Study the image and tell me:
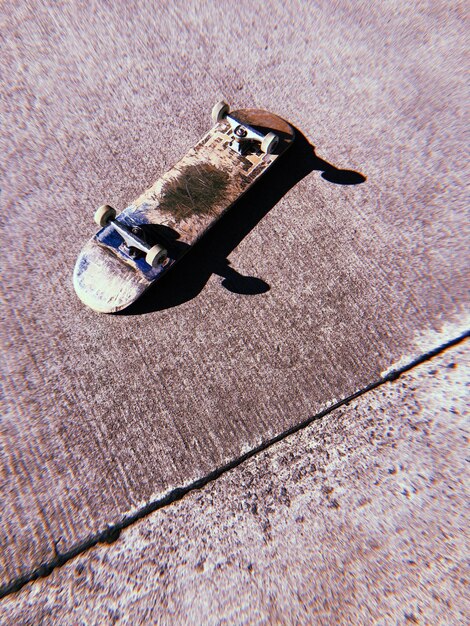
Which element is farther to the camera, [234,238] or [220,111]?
[220,111]

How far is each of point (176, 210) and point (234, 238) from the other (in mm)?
359

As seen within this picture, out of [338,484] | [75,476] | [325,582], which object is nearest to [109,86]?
[75,476]

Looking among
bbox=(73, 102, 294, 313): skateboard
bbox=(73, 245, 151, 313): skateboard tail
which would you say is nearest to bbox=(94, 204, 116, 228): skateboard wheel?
bbox=(73, 102, 294, 313): skateboard

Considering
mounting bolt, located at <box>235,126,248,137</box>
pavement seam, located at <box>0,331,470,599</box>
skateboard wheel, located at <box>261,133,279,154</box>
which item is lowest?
pavement seam, located at <box>0,331,470,599</box>

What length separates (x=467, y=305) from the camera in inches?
97.2

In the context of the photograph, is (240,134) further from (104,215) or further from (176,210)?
(104,215)

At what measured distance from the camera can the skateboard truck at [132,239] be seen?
7.50 feet

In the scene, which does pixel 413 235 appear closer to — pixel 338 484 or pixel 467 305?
pixel 467 305

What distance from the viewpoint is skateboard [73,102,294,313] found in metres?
2.37

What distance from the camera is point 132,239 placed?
234 centimetres

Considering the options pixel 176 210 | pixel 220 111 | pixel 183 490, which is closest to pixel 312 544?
pixel 183 490

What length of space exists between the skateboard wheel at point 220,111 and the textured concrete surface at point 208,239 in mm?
208

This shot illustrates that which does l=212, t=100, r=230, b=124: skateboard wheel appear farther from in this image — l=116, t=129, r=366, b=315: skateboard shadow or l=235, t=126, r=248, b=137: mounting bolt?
l=116, t=129, r=366, b=315: skateboard shadow

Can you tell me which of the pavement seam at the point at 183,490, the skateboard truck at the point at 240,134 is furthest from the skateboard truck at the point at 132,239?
the pavement seam at the point at 183,490
